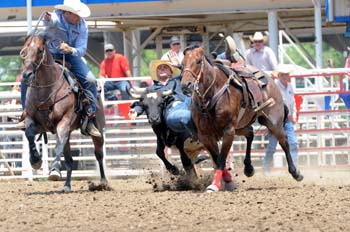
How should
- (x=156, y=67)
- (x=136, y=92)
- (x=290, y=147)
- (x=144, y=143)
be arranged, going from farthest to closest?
(x=144, y=143)
(x=290, y=147)
(x=156, y=67)
(x=136, y=92)

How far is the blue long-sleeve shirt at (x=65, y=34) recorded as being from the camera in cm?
1195

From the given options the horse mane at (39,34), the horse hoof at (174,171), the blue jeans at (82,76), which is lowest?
the horse hoof at (174,171)

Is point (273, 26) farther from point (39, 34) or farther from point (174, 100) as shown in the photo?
point (39, 34)

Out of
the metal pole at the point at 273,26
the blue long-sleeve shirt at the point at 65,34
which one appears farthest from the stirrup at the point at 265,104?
the metal pole at the point at 273,26

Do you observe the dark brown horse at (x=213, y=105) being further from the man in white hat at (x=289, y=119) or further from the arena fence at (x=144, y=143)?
the arena fence at (x=144, y=143)

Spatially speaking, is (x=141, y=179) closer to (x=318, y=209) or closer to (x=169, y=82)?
(x=169, y=82)

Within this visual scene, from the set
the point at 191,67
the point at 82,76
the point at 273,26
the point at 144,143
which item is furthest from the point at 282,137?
the point at 273,26

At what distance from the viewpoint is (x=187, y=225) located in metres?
8.21

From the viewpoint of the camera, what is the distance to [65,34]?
39.7ft

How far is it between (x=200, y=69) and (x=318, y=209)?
259 cm

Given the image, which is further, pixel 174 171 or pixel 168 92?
pixel 174 171

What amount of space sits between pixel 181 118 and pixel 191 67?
1.11 meters

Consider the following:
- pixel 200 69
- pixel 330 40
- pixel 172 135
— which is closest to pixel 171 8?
pixel 172 135

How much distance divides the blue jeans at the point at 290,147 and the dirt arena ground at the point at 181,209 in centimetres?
159
